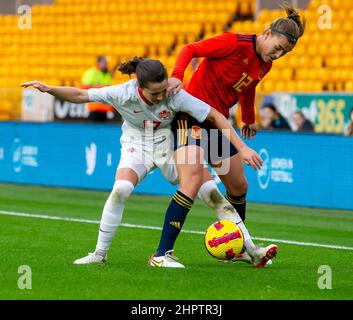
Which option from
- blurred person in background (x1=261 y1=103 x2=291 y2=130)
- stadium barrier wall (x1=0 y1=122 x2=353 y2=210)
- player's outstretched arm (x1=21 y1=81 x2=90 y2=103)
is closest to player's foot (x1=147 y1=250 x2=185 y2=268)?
player's outstretched arm (x1=21 y1=81 x2=90 y2=103)

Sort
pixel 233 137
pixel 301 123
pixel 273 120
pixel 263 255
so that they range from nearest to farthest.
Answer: pixel 233 137, pixel 263 255, pixel 273 120, pixel 301 123

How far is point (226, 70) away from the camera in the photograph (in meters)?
8.12

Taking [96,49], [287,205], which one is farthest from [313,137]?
[96,49]

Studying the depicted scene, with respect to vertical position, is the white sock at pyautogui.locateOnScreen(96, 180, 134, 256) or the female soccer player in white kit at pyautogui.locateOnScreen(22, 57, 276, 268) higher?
the female soccer player in white kit at pyautogui.locateOnScreen(22, 57, 276, 268)

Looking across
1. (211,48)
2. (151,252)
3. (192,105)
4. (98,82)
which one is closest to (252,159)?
(192,105)

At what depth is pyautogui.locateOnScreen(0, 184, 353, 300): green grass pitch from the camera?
6.80m

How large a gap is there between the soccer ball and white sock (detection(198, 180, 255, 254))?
0.21m

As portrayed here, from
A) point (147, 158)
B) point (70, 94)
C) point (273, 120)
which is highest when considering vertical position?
point (70, 94)

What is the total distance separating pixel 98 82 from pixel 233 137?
13.1 meters

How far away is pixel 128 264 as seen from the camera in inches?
319

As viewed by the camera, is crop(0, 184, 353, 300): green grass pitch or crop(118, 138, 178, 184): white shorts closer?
crop(0, 184, 353, 300): green grass pitch

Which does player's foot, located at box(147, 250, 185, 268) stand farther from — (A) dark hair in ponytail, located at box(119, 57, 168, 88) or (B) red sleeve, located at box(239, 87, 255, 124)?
(B) red sleeve, located at box(239, 87, 255, 124)

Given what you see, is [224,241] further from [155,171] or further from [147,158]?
[155,171]

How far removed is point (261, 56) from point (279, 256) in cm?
193
